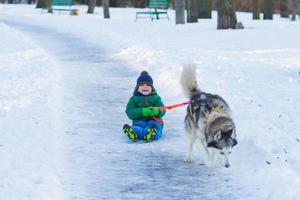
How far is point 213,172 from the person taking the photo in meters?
7.07

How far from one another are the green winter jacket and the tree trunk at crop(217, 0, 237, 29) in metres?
14.5

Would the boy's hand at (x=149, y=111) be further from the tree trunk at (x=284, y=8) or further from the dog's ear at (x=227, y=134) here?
the tree trunk at (x=284, y=8)

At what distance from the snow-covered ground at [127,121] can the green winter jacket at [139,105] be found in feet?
1.17

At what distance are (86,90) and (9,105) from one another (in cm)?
238

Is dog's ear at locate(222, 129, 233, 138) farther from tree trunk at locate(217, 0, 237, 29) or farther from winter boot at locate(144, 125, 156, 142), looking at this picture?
tree trunk at locate(217, 0, 237, 29)

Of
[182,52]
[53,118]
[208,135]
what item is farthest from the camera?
[182,52]

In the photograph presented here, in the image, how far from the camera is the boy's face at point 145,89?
8.93m

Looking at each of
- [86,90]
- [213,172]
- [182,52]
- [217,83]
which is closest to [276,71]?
[217,83]

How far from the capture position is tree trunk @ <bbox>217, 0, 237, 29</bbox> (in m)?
22.8

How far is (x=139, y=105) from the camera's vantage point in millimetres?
8961

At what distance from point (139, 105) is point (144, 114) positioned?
24cm

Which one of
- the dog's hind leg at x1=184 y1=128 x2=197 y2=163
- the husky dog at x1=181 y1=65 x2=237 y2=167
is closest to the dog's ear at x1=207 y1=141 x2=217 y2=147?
the husky dog at x1=181 y1=65 x2=237 y2=167

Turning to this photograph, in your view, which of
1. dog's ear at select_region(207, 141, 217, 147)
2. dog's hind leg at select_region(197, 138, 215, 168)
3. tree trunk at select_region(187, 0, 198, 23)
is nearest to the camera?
dog's ear at select_region(207, 141, 217, 147)

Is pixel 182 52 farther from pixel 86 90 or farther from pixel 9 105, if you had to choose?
pixel 9 105
